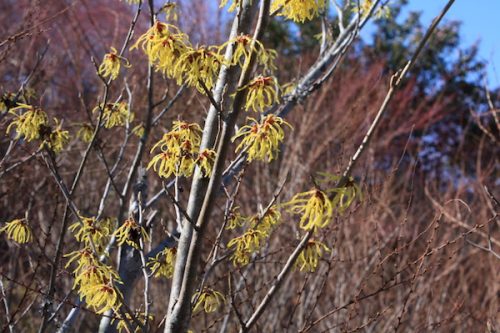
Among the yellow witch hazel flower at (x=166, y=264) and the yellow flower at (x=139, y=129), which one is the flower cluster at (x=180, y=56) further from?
the yellow flower at (x=139, y=129)

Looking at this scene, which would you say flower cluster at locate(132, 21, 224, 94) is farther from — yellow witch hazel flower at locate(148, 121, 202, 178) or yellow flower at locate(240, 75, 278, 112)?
yellow witch hazel flower at locate(148, 121, 202, 178)

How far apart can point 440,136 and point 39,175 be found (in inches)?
407

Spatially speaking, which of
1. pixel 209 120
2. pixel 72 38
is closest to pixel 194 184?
pixel 209 120

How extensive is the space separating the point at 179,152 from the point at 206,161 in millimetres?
96

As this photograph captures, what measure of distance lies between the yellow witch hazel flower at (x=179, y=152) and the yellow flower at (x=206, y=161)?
23 millimetres

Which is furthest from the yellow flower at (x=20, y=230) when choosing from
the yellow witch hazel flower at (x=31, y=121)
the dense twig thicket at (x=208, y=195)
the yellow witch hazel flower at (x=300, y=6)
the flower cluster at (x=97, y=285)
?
the yellow witch hazel flower at (x=300, y=6)

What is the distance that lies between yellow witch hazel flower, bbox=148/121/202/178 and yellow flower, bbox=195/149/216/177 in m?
0.02

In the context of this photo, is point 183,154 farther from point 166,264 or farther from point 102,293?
point 166,264

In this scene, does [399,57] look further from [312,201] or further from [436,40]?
[312,201]

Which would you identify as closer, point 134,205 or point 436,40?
point 134,205

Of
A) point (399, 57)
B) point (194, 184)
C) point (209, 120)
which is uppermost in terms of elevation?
point (399, 57)

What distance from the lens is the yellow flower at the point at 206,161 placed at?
1895 millimetres

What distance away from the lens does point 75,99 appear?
10.6 meters

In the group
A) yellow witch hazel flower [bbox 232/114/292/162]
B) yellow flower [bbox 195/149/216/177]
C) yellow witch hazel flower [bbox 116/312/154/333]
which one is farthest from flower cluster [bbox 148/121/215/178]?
yellow witch hazel flower [bbox 116/312/154/333]
